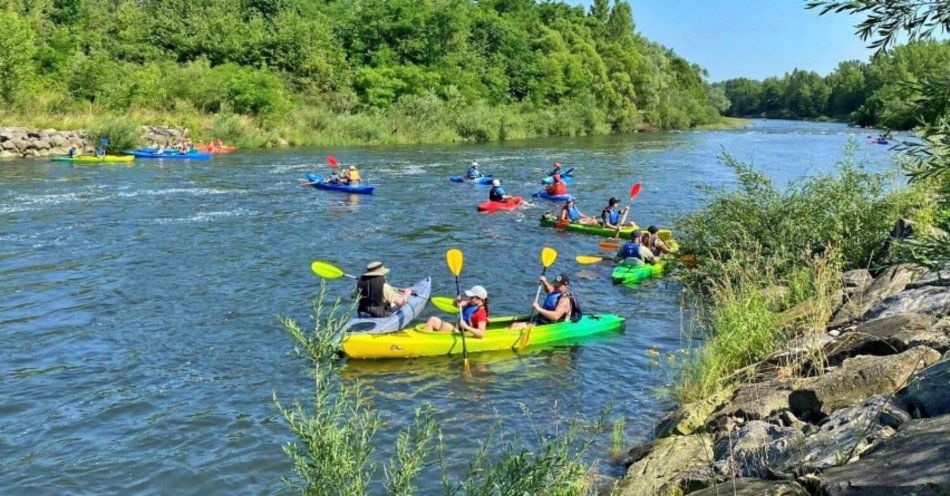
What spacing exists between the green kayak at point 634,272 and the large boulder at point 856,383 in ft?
22.5

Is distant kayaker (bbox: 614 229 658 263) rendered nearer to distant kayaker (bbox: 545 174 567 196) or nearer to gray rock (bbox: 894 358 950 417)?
gray rock (bbox: 894 358 950 417)

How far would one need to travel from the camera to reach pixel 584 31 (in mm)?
73938

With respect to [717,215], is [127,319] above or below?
below

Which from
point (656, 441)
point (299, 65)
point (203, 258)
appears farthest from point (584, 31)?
point (656, 441)

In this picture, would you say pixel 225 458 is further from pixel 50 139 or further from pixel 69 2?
pixel 69 2

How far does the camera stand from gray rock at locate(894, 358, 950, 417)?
4.93 m

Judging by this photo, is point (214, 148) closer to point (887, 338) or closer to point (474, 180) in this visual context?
point (474, 180)

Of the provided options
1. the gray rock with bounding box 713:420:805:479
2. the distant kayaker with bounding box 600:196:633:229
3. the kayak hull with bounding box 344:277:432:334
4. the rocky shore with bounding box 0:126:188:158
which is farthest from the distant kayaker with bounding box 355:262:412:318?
the rocky shore with bounding box 0:126:188:158

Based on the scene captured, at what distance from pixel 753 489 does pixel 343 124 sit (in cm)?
3876

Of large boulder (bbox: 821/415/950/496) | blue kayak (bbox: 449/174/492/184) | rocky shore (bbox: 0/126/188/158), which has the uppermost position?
rocky shore (bbox: 0/126/188/158)

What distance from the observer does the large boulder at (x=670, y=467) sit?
5.24 metres

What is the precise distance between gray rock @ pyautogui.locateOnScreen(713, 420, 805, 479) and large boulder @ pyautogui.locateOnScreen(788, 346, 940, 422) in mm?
452

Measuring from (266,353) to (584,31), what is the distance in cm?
6959

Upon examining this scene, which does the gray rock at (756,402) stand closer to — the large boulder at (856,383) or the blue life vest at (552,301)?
the large boulder at (856,383)
